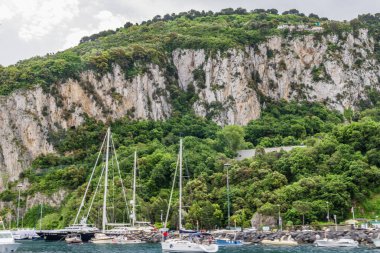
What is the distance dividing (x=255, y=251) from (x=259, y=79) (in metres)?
126

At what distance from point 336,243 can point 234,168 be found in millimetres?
40849

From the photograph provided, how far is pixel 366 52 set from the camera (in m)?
198

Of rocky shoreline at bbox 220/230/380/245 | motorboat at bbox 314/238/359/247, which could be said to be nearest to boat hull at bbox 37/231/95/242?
rocky shoreline at bbox 220/230/380/245

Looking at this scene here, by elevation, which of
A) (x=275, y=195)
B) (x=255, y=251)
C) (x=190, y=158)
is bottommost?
(x=255, y=251)

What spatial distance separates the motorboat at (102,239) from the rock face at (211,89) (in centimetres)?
5879

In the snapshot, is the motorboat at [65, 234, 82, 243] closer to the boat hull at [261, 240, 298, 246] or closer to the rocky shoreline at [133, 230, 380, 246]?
the rocky shoreline at [133, 230, 380, 246]

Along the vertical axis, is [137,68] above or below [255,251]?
above

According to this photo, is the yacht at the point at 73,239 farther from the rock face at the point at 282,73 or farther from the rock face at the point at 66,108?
the rock face at the point at 282,73

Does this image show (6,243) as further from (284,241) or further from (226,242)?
(284,241)

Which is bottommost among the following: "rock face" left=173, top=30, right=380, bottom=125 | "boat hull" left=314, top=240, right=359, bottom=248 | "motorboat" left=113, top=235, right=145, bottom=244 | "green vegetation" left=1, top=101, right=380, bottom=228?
"boat hull" left=314, top=240, right=359, bottom=248

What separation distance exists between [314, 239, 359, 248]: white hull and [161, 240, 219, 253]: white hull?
52.8 ft

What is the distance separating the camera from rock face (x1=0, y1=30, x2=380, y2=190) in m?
154

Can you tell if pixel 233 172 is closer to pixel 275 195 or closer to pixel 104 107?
pixel 275 195

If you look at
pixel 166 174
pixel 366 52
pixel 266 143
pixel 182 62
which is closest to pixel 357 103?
pixel 366 52
